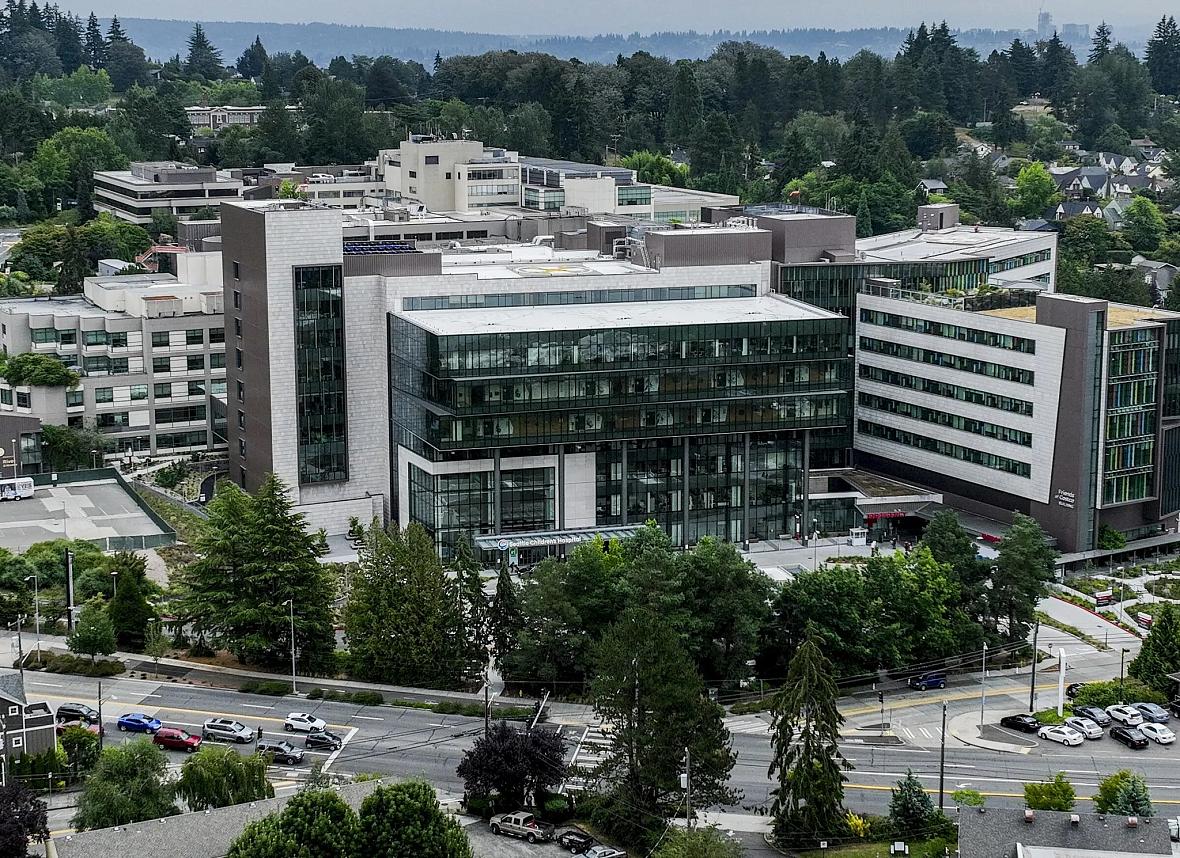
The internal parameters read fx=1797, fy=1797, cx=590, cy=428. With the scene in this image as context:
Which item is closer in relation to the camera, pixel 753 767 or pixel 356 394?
pixel 753 767

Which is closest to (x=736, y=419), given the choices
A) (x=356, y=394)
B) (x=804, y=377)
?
(x=804, y=377)

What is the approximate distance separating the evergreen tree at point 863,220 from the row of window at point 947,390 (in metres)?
75.2

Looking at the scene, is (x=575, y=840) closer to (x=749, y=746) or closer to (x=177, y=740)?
(x=749, y=746)

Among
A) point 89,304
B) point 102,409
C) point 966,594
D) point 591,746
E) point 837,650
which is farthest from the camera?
point 89,304

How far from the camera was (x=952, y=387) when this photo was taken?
104500mm

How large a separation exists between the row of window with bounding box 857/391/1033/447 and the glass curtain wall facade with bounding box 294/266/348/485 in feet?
107

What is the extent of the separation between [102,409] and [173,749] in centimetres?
5167

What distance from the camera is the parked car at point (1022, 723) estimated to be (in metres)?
76.0

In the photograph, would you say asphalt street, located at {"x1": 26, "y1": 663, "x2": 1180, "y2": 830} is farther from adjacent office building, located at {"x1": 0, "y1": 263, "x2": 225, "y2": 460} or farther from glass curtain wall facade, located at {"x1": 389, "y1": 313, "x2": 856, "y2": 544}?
adjacent office building, located at {"x1": 0, "y1": 263, "x2": 225, "y2": 460}

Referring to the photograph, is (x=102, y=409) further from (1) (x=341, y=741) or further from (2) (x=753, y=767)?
(2) (x=753, y=767)

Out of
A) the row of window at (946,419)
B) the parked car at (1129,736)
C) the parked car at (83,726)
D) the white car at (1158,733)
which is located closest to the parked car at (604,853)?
the parked car at (83,726)

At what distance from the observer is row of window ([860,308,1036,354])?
99.9 metres

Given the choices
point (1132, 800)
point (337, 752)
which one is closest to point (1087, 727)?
point (1132, 800)

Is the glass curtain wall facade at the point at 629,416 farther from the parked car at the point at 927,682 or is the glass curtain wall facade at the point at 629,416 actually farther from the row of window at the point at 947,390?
the parked car at the point at 927,682
